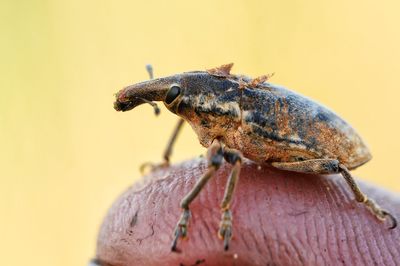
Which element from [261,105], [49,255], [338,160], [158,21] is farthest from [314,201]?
[158,21]

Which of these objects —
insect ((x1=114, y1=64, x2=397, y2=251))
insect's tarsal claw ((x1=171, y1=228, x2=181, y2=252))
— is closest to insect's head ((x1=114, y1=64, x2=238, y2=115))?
insect ((x1=114, y1=64, x2=397, y2=251))

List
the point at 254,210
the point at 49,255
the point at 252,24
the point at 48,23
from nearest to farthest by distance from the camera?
the point at 254,210 < the point at 49,255 < the point at 48,23 < the point at 252,24

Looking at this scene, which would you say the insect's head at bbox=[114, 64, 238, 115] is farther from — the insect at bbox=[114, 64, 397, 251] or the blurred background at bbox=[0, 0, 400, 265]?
the blurred background at bbox=[0, 0, 400, 265]

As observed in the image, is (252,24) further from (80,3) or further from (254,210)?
(254,210)

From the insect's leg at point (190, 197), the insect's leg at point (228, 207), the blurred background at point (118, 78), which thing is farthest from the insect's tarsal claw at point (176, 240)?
the blurred background at point (118, 78)

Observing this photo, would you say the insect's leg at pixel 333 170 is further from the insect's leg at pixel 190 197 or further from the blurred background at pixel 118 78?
the blurred background at pixel 118 78

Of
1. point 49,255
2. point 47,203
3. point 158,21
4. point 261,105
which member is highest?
point 158,21
